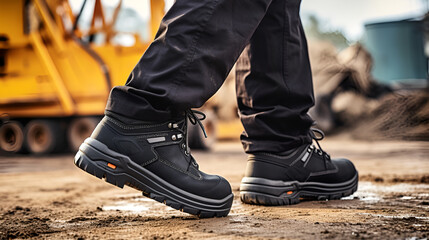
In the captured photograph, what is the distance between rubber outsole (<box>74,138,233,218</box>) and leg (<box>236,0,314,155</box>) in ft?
1.14

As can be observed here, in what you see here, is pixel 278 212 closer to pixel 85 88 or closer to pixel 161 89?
pixel 161 89

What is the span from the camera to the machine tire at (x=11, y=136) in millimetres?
6230

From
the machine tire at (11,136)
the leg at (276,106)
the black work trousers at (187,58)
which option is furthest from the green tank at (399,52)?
the black work trousers at (187,58)

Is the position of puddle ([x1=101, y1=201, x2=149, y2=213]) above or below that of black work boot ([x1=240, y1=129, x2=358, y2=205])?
below

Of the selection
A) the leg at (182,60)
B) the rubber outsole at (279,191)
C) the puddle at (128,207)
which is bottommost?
the puddle at (128,207)

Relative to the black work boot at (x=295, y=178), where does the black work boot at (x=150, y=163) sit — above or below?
above

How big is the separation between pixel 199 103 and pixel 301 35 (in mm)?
541

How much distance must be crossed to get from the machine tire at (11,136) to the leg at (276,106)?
523 cm

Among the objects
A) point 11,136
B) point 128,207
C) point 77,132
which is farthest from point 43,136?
point 128,207

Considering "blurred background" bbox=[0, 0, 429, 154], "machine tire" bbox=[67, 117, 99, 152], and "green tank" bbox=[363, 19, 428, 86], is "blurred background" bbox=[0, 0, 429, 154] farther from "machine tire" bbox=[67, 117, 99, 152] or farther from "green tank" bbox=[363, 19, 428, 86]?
"green tank" bbox=[363, 19, 428, 86]

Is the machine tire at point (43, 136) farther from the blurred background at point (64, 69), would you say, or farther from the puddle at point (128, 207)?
the puddle at point (128, 207)

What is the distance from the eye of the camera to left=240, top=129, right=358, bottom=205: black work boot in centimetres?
154

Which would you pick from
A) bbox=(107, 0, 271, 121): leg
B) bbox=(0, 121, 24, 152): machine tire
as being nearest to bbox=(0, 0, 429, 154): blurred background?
bbox=(0, 121, 24, 152): machine tire

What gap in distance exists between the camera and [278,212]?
55.5 inches
